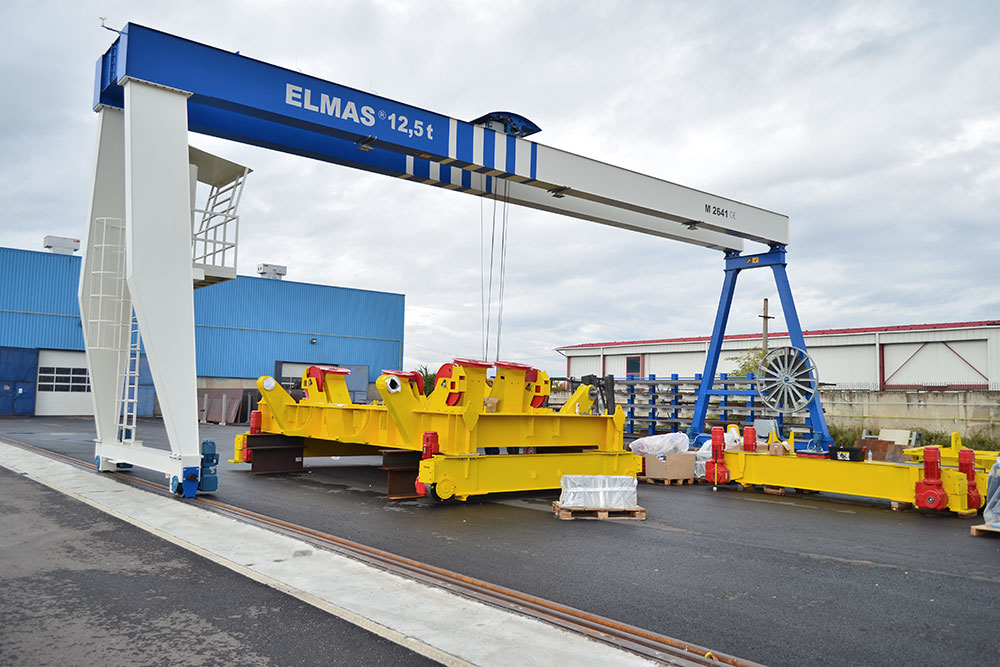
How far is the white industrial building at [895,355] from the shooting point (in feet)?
91.3

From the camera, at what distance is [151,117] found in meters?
8.15

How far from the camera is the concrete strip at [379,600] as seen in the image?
352 centimetres

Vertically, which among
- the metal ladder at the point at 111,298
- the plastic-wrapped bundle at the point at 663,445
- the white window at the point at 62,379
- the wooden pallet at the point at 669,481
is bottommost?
the wooden pallet at the point at 669,481

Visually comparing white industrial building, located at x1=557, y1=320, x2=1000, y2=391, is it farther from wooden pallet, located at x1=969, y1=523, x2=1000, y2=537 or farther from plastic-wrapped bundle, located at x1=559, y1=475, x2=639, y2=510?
plastic-wrapped bundle, located at x1=559, y1=475, x2=639, y2=510

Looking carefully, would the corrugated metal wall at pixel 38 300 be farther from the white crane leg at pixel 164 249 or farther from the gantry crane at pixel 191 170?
the white crane leg at pixel 164 249

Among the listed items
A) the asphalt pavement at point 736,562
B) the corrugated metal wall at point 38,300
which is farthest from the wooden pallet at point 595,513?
the corrugated metal wall at point 38,300

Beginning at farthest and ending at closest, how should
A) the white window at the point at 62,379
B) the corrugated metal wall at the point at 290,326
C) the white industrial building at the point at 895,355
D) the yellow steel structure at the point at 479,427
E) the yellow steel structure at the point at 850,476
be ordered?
the corrugated metal wall at the point at 290,326, the white window at the point at 62,379, the white industrial building at the point at 895,355, the yellow steel structure at the point at 479,427, the yellow steel structure at the point at 850,476

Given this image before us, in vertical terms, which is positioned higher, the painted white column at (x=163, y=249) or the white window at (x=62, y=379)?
the painted white column at (x=163, y=249)

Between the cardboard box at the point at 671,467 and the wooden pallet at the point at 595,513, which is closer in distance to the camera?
the wooden pallet at the point at 595,513

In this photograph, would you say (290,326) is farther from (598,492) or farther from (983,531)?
(983,531)

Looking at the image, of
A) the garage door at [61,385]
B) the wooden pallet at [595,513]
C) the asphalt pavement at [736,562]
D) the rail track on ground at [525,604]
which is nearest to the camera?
the rail track on ground at [525,604]

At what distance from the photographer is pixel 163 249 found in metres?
8.00

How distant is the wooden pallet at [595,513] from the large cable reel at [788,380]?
22.4 ft

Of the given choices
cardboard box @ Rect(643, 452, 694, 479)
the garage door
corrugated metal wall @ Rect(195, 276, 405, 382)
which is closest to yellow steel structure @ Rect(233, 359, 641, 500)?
cardboard box @ Rect(643, 452, 694, 479)
